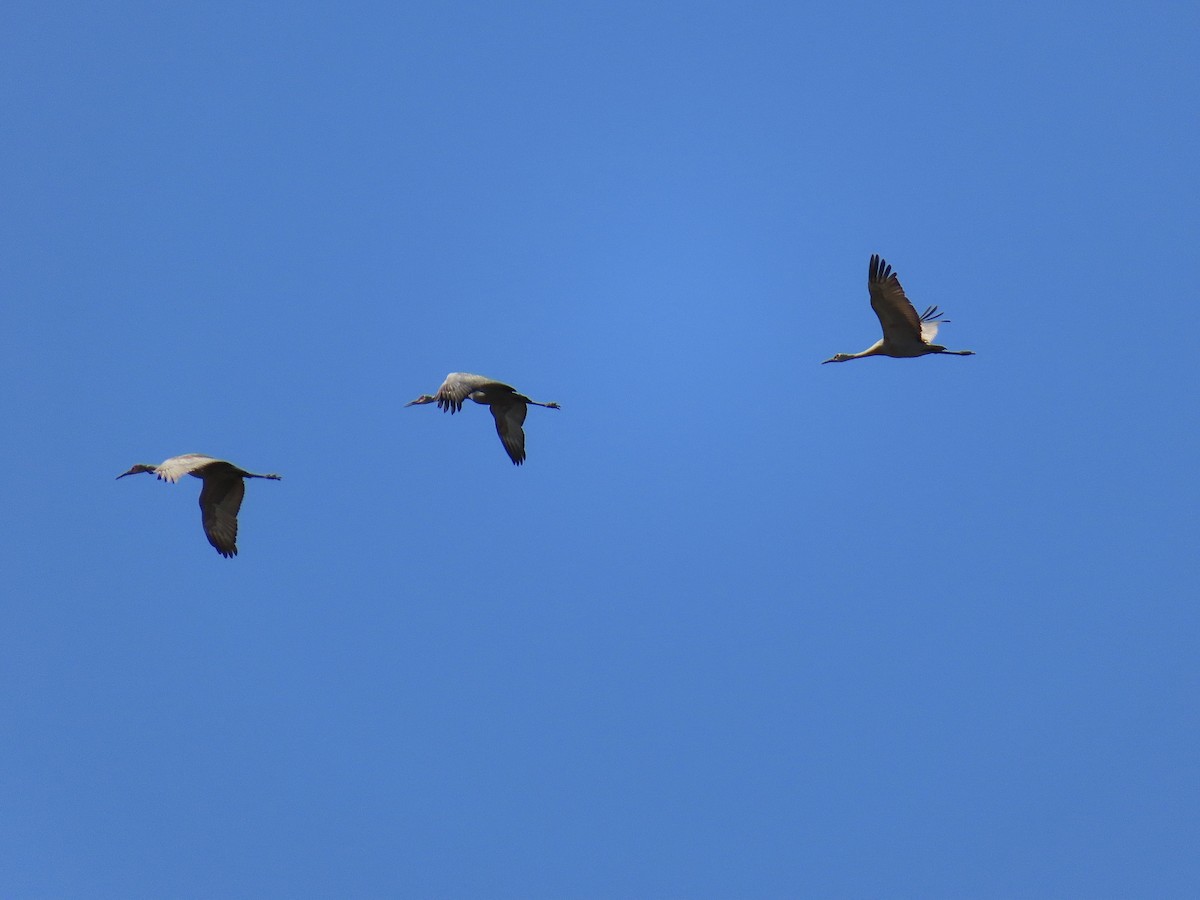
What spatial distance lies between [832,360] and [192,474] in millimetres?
15538

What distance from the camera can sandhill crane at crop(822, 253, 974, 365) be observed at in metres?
27.9

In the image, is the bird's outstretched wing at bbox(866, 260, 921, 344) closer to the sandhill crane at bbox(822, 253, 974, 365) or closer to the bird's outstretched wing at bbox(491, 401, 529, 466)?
the sandhill crane at bbox(822, 253, 974, 365)

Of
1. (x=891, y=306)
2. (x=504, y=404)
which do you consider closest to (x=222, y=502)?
(x=504, y=404)

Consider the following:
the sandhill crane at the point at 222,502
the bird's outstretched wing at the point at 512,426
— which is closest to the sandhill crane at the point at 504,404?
the bird's outstretched wing at the point at 512,426

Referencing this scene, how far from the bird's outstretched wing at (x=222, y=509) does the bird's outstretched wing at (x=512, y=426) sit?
26.1 ft

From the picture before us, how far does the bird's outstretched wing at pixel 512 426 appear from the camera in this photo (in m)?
33.8

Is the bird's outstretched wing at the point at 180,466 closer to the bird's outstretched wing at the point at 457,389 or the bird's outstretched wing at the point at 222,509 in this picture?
the bird's outstretched wing at the point at 222,509

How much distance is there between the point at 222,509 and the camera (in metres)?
27.9

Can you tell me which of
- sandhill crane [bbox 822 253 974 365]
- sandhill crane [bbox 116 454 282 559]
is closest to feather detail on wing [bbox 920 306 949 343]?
sandhill crane [bbox 822 253 974 365]

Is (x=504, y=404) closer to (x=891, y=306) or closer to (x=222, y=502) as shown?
(x=222, y=502)

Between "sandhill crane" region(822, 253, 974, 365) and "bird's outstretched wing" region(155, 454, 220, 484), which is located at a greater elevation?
"sandhill crane" region(822, 253, 974, 365)

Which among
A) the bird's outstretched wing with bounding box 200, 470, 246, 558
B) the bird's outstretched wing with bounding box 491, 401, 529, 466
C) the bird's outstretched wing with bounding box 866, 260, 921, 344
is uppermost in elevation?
the bird's outstretched wing with bounding box 866, 260, 921, 344

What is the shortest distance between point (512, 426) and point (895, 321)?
412 inches

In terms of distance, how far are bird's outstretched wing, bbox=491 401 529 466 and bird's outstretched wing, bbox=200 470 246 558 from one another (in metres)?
7.95
